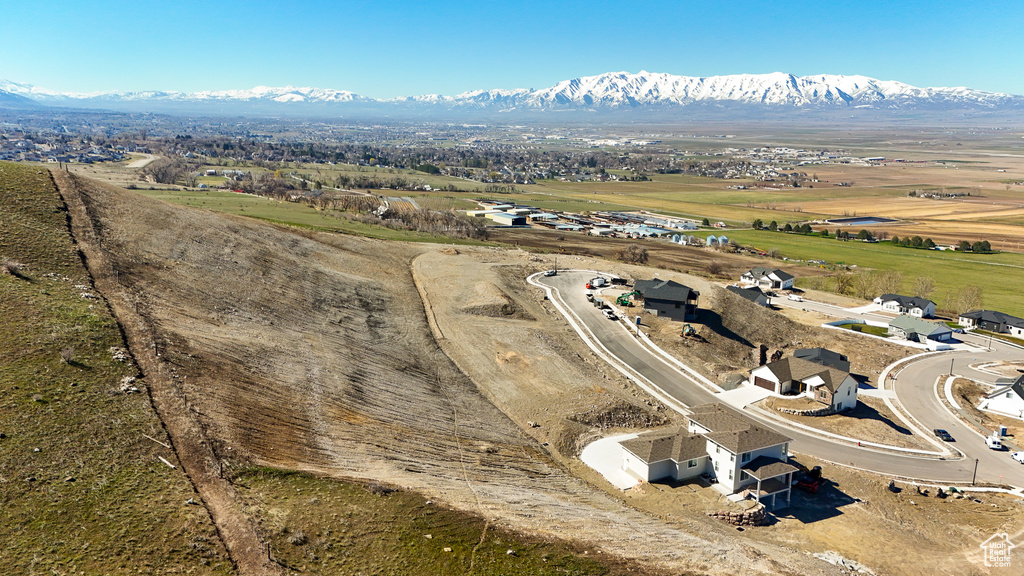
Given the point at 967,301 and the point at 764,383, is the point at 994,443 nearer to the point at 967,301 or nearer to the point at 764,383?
the point at 764,383

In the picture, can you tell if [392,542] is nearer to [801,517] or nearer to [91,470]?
[91,470]

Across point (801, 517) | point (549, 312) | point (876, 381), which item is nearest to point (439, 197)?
point (549, 312)

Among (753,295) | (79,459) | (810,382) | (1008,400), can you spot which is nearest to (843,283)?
(753,295)

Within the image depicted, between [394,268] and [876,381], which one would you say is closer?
[876,381]

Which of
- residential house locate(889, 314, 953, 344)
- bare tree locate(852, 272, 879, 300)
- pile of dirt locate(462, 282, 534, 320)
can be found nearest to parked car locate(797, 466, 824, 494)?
pile of dirt locate(462, 282, 534, 320)

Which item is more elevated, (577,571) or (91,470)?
(91,470)
